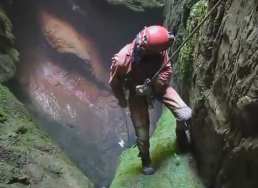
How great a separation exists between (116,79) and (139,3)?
24.9ft

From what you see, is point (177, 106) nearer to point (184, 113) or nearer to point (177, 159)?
point (184, 113)

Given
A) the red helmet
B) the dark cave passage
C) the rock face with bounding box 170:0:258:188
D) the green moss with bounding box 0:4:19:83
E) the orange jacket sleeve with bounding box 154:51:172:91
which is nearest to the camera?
the rock face with bounding box 170:0:258:188

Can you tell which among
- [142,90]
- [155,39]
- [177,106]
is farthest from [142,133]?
[155,39]

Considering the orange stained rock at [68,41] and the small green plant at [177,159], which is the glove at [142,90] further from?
the orange stained rock at [68,41]

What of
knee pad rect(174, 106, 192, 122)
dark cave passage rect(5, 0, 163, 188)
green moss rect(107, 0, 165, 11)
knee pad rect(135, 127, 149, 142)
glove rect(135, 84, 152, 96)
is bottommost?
dark cave passage rect(5, 0, 163, 188)

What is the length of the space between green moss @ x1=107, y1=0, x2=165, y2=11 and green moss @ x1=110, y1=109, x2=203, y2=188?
657 cm

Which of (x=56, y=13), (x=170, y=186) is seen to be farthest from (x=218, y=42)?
(x=56, y=13)

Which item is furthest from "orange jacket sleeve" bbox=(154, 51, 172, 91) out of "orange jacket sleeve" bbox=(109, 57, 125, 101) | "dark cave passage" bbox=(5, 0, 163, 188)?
"dark cave passage" bbox=(5, 0, 163, 188)

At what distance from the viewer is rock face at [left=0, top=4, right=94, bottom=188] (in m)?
4.03

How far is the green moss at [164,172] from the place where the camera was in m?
4.93

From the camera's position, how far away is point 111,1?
11922mm

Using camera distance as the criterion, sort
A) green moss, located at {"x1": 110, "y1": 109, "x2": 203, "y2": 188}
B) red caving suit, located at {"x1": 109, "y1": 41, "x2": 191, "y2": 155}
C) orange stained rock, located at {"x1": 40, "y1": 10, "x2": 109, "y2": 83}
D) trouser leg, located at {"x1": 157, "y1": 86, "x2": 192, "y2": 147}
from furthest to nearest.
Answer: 1. orange stained rock, located at {"x1": 40, "y1": 10, "x2": 109, "y2": 83}
2. green moss, located at {"x1": 110, "y1": 109, "x2": 203, "y2": 188}
3. trouser leg, located at {"x1": 157, "y1": 86, "x2": 192, "y2": 147}
4. red caving suit, located at {"x1": 109, "y1": 41, "x2": 191, "y2": 155}

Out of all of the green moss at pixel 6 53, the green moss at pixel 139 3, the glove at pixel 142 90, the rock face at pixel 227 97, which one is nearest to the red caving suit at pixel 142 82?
the glove at pixel 142 90

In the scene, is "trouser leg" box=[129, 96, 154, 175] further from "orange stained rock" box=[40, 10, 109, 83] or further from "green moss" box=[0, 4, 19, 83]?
"orange stained rock" box=[40, 10, 109, 83]
